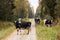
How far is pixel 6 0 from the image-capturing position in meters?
37.7

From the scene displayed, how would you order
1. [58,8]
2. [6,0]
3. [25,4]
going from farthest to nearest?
[25,4], [6,0], [58,8]

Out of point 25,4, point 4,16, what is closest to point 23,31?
point 4,16

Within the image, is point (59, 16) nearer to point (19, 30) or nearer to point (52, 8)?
point (52, 8)

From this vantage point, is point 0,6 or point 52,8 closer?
point 0,6

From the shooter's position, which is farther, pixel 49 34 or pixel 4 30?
pixel 4 30

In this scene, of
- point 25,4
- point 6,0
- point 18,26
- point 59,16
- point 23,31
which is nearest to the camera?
point 18,26

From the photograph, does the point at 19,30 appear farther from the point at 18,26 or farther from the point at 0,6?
the point at 0,6

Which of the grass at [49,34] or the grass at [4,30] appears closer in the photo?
the grass at [49,34]

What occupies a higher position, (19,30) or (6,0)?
(6,0)

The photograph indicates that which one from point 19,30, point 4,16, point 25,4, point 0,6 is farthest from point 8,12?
point 25,4

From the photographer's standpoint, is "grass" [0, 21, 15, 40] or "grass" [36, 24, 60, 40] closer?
"grass" [36, 24, 60, 40]

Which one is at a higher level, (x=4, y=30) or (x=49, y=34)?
(x=49, y=34)

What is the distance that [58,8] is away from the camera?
3086 centimetres

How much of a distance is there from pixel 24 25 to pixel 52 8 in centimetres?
1736
